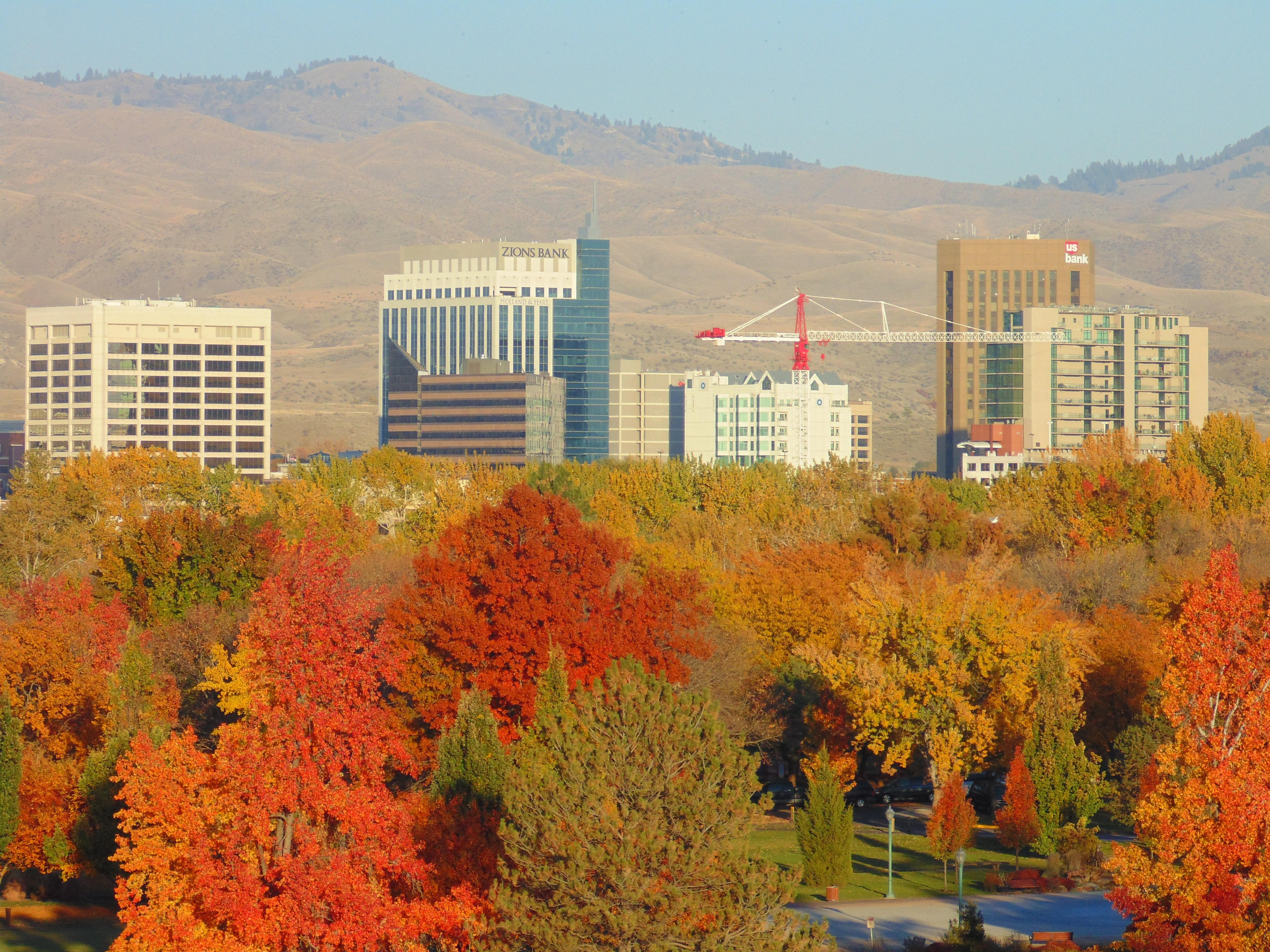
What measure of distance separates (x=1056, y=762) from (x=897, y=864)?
630 cm

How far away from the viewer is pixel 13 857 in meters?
58.6

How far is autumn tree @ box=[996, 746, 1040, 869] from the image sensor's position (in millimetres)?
59562

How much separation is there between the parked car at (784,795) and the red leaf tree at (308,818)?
1397 inches

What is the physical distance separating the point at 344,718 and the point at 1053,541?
7626 cm

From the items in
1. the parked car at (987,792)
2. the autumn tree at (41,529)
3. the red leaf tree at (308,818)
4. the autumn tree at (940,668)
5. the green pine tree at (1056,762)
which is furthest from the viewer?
the autumn tree at (41,529)

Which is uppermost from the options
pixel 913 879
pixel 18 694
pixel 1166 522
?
pixel 1166 522

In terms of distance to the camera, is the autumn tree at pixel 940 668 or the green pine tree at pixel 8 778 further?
the autumn tree at pixel 940 668

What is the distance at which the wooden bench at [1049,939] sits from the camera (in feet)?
147

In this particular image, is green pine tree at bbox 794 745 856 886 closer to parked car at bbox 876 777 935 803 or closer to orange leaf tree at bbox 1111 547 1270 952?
parked car at bbox 876 777 935 803

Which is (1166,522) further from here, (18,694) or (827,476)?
(18,694)

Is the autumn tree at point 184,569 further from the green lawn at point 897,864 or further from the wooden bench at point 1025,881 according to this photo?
the wooden bench at point 1025,881

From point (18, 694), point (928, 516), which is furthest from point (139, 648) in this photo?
point (928, 516)

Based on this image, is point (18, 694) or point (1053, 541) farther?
point (1053, 541)

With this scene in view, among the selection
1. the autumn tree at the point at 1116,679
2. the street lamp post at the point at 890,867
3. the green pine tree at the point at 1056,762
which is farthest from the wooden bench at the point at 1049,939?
the autumn tree at the point at 1116,679
